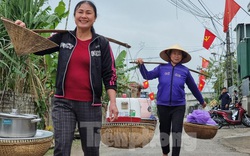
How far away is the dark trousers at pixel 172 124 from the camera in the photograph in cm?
514

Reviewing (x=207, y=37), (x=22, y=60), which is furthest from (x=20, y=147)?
(x=207, y=37)

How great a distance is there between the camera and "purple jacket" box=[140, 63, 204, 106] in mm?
5254

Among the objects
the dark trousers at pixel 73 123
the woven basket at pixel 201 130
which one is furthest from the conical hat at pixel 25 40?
the woven basket at pixel 201 130

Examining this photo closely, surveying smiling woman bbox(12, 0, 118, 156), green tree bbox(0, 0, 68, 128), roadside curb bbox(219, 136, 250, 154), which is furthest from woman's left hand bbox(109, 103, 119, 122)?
roadside curb bbox(219, 136, 250, 154)

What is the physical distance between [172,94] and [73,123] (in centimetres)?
223

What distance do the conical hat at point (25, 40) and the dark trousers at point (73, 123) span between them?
497 mm

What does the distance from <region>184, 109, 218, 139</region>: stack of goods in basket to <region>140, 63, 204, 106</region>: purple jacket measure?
76 centimetres

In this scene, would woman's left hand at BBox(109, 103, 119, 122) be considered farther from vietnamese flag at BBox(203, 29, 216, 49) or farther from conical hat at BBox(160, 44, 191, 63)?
vietnamese flag at BBox(203, 29, 216, 49)

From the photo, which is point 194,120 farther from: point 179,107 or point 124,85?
point 124,85

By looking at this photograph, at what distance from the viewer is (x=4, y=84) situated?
20.1 ft

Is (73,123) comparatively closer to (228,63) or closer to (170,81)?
(170,81)

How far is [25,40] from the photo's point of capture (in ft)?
11.0

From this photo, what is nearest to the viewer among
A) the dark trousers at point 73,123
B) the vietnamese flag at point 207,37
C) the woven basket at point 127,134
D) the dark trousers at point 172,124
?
the dark trousers at point 73,123

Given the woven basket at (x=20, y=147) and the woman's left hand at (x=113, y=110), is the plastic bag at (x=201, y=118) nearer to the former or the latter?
the woman's left hand at (x=113, y=110)
